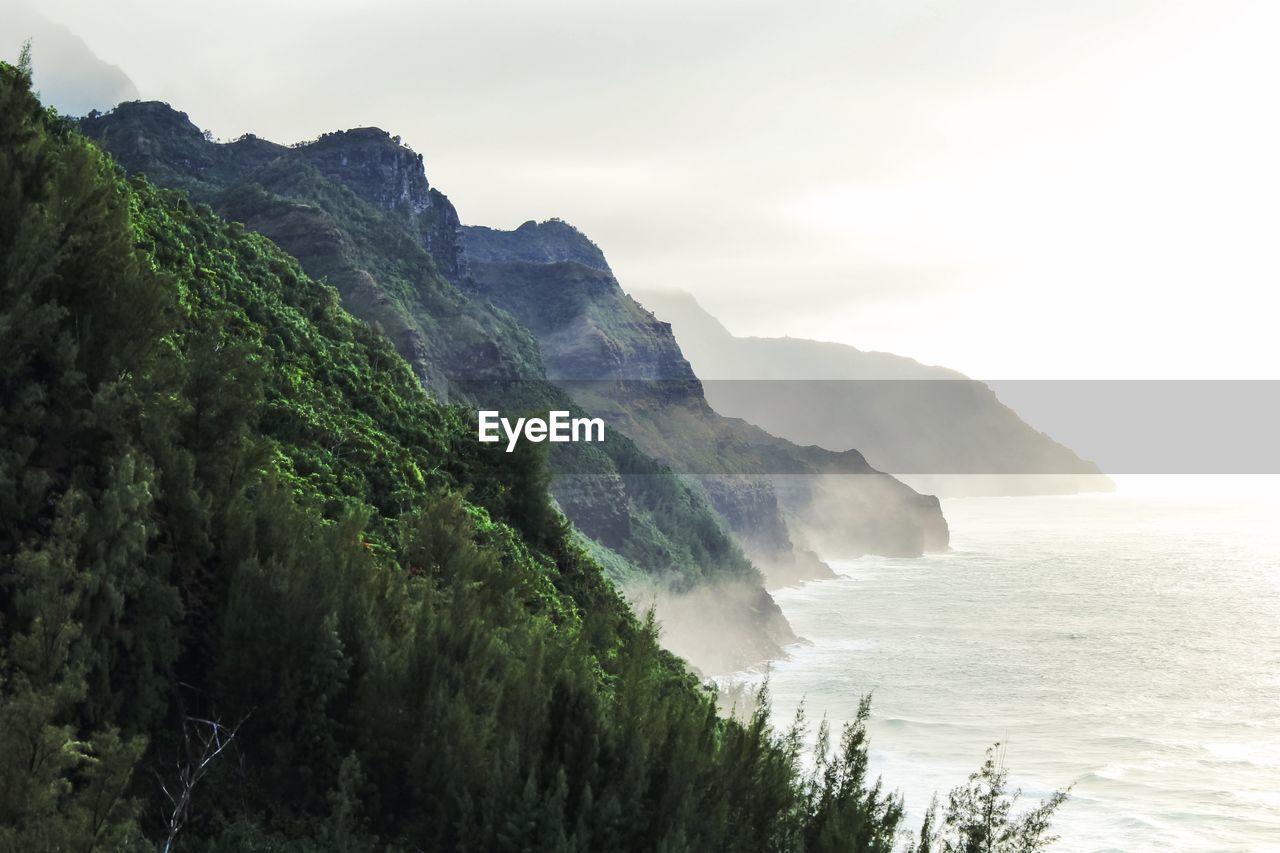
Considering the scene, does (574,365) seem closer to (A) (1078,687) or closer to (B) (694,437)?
(B) (694,437)

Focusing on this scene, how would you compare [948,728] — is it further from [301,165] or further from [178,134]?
[178,134]

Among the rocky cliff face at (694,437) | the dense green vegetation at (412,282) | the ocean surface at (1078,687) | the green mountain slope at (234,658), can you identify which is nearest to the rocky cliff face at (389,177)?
the dense green vegetation at (412,282)

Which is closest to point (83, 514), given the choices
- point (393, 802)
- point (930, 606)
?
point (393, 802)

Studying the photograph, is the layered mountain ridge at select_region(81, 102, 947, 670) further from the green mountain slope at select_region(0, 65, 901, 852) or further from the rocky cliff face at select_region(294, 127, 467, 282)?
the green mountain slope at select_region(0, 65, 901, 852)

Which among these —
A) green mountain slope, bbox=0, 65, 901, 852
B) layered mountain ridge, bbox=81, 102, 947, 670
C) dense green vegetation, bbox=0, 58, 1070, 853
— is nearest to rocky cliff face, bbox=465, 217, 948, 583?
layered mountain ridge, bbox=81, 102, 947, 670

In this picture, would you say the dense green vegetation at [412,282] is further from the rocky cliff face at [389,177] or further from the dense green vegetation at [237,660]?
the dense green vegetation at [237,660]

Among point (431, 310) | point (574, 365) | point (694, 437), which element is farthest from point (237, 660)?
point (694, 437)
